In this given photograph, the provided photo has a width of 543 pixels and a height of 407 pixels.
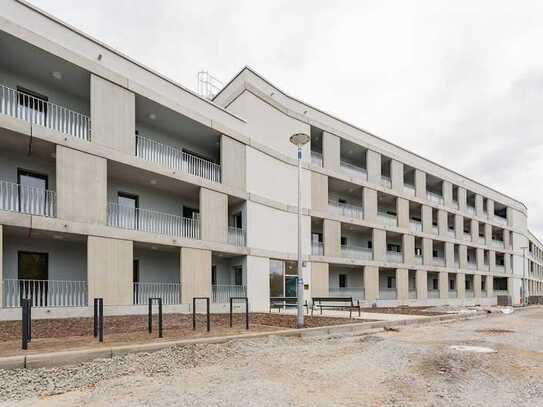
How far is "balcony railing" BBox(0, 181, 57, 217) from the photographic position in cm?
1508

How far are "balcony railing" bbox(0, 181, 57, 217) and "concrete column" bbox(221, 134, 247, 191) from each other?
8889 millimetres

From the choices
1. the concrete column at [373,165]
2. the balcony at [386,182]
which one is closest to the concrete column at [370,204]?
the concrete column at [373,165]

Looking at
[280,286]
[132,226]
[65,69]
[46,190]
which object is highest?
[65,69]

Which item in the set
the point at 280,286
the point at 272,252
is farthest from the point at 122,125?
the point at 280,286

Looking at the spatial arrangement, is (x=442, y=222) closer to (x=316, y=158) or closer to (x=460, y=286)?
(x=460, y=286)

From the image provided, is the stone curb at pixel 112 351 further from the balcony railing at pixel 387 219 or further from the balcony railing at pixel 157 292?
the balcony railing at pixel 387 219

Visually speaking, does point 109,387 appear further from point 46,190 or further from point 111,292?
point 46,190

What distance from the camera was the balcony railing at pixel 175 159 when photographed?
1995 centimetres

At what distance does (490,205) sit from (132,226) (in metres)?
46.2

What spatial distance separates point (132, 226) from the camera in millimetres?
18875

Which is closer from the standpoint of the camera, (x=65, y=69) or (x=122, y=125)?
(x=65, y=69)

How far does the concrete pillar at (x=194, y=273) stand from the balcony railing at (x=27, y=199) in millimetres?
6180

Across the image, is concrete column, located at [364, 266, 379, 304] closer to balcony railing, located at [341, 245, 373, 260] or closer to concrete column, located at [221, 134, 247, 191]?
balcony railing, located at [341, 245, 373, 260]

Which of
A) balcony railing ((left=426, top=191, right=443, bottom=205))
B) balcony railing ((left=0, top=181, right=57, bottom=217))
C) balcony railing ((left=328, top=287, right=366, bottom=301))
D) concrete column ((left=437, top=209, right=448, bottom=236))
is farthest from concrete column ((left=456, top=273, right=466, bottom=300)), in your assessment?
balcony railing ((left=0, top=181, right=57, bottom=217))
